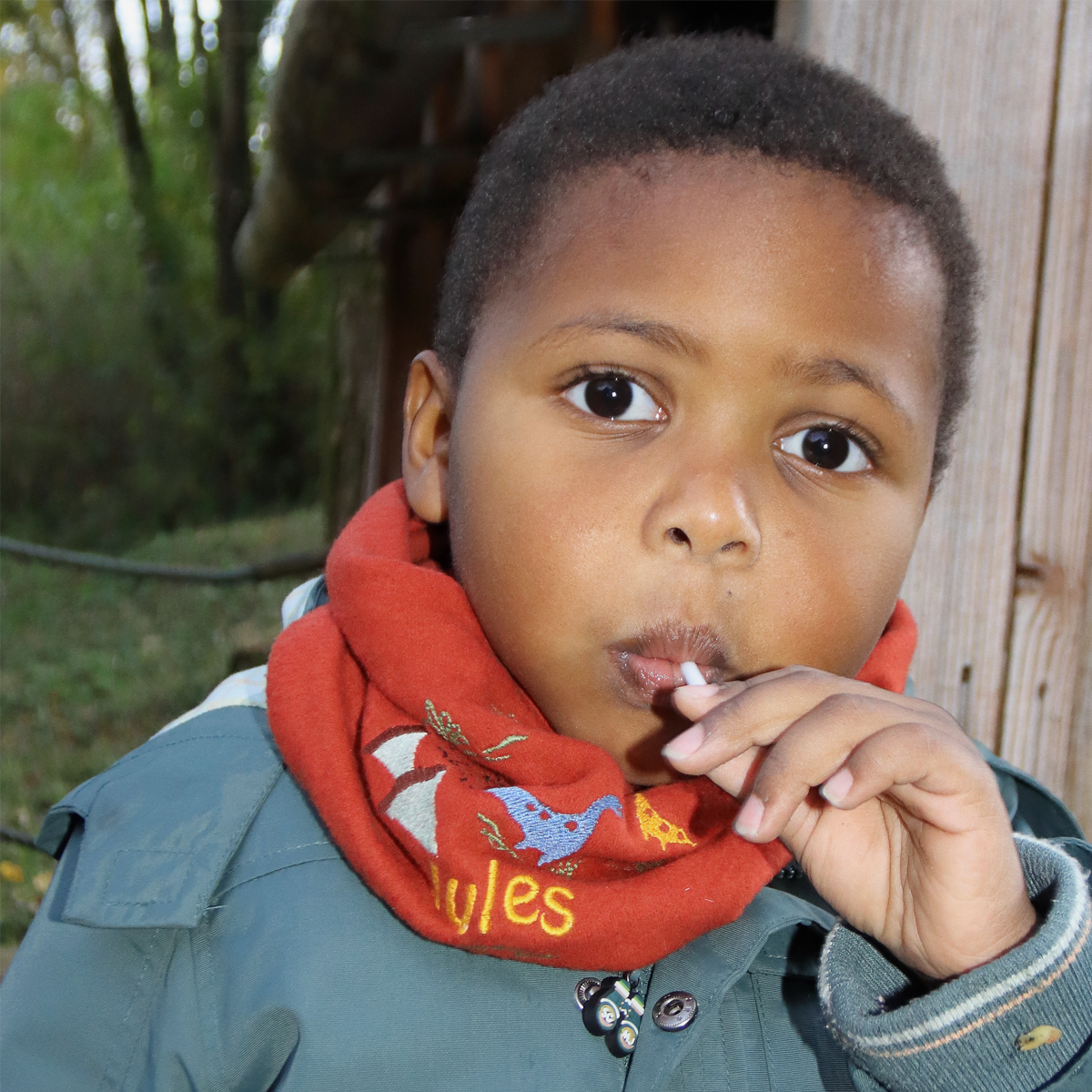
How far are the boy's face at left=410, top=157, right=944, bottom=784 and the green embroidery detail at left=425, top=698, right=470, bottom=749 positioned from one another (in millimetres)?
108

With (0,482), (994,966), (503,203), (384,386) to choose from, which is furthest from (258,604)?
(994,966)

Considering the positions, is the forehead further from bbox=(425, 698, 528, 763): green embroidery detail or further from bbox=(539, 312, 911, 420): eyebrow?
bbox=(425, 698, 528, 763): green embroidery detail

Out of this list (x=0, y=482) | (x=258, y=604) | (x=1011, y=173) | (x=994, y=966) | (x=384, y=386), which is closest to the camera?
(x=994, y=966)

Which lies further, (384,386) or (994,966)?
(384,386)

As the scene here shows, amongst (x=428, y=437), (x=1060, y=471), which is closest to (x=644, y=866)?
(x=428, y=437)

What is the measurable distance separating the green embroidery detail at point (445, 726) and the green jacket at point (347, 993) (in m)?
0.20

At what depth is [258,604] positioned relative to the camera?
673 cm

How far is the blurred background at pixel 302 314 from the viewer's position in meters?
1.72

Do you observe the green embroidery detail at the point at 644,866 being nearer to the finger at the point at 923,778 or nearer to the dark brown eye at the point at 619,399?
the finger at the point at 923,778

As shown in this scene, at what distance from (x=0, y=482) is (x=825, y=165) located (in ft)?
30.9

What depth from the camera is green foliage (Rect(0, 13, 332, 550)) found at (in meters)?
9.85

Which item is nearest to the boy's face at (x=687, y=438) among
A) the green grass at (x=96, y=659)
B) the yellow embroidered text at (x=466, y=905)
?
the yellow embroidered text at (x=466, y=905)

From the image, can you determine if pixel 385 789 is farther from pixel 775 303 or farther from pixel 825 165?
pixel 825 165

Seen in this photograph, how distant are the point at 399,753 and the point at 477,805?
0.41 ft
